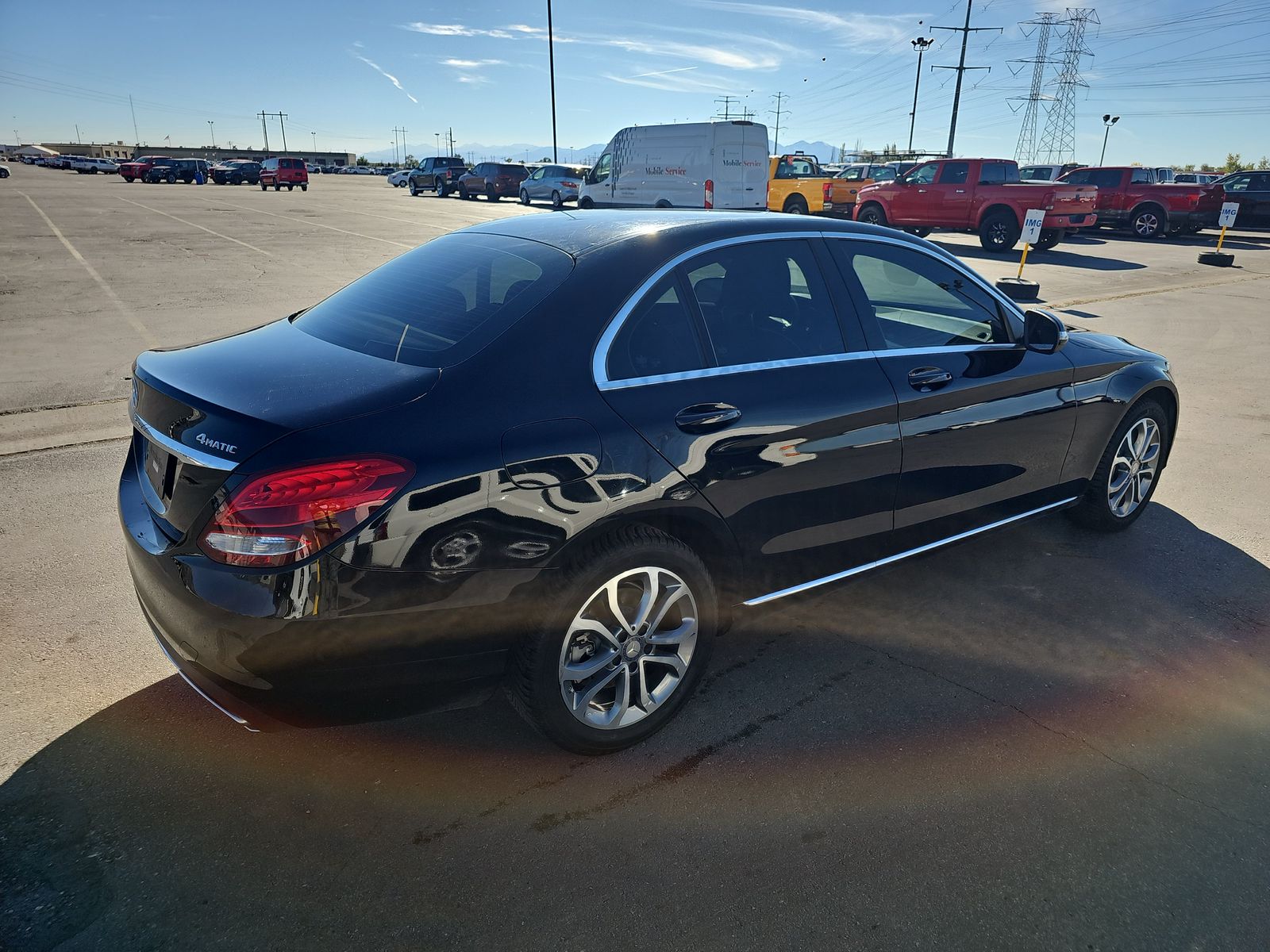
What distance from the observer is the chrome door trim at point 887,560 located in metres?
2.97

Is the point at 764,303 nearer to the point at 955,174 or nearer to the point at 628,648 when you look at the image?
the point at 628,648

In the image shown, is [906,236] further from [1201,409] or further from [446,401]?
[1201,409]

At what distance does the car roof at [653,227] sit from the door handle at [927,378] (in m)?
0.58

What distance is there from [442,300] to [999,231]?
63.5 ft

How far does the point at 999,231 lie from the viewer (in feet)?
62.6

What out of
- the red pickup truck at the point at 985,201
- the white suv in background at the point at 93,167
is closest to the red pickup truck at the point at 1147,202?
the red pickup truck at the point at 985,201

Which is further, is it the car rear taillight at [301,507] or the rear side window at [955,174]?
the rear side window at [955,174]

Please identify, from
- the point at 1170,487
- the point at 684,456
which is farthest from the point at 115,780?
the point at 1170,487

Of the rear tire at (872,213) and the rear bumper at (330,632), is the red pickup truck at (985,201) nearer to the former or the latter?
the rear tire at (872,213)

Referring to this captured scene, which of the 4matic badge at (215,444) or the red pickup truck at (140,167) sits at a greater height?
the red pickup truck at (140,167)

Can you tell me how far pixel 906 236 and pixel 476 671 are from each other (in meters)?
2.53

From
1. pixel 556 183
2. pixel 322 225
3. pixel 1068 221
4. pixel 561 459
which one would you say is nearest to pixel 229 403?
pixel 561 459

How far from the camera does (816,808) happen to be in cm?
246

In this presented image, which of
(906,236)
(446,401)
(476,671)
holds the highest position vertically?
(906,236)
